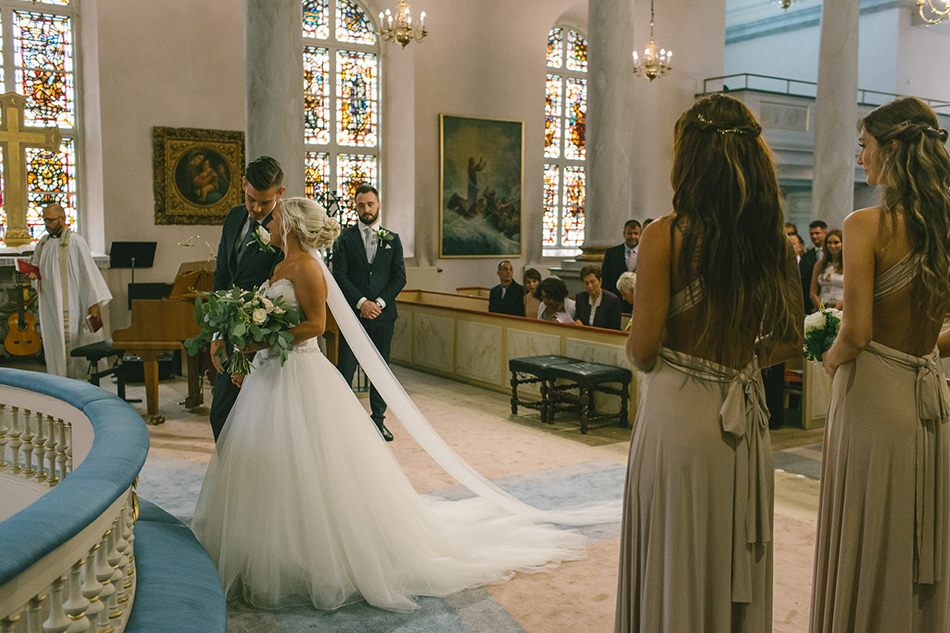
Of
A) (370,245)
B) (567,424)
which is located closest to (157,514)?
(370,245)

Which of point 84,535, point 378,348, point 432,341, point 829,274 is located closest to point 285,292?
point 84,535

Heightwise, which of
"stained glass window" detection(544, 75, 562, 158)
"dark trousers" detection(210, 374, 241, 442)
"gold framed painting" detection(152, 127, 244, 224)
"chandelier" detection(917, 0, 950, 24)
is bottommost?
"dark trousers" detection(210, 374, 241, 442)

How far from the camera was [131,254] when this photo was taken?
10.8 metres

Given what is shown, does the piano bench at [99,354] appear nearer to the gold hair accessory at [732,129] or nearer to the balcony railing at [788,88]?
the gold hair accessory at [732,129]

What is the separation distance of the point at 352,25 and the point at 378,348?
26.1 feet

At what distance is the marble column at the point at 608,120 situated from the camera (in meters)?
11.2

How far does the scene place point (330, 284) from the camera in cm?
401

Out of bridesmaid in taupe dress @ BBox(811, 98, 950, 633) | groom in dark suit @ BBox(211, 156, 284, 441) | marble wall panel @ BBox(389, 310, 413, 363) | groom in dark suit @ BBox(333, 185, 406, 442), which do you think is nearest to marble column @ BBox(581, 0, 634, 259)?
marble wall panel @ BBox(389, 310, 413, 363)

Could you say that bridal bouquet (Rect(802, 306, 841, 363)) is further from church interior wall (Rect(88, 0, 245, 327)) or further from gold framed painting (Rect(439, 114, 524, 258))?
gold framed painting (Rect(439, 114, 524, 258))

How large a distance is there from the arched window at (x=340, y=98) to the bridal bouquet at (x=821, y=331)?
1081 cm

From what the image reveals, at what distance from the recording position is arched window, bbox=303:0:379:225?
1297 cm

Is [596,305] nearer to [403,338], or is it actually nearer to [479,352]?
[479,352]

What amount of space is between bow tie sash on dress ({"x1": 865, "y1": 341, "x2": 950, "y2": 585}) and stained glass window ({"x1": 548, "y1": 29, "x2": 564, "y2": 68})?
13385mm

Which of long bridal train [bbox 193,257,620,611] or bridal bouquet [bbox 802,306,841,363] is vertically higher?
bridal bouquet [bbox 802,306,841,363]
